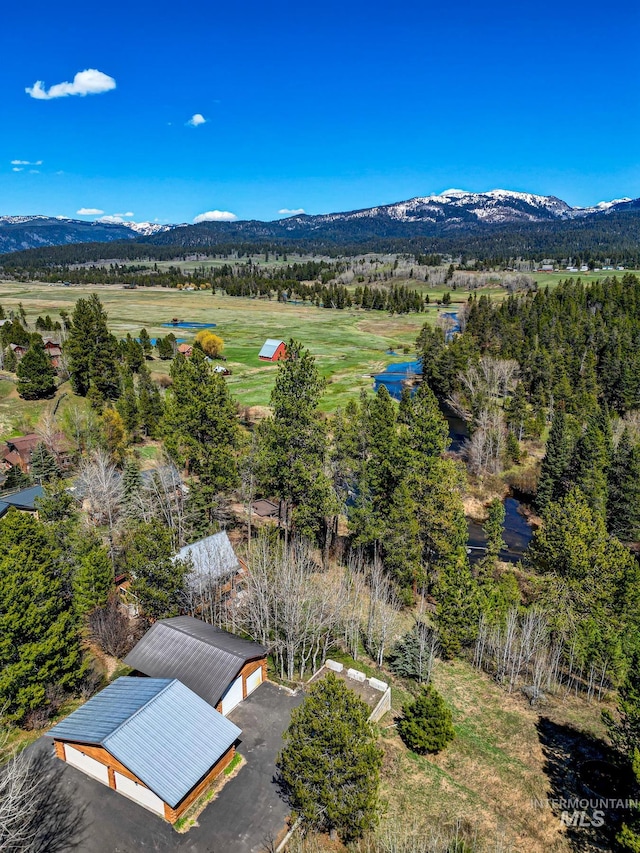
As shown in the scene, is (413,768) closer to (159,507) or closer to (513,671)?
(513,671)

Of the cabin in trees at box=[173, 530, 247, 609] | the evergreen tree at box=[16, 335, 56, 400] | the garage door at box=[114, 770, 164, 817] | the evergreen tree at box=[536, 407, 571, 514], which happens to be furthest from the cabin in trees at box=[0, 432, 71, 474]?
the evergreen tree at box=[536, 407, 571, 514]

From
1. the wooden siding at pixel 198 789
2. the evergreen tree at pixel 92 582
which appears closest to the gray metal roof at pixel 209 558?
the evergreen tree at pixel 92 582

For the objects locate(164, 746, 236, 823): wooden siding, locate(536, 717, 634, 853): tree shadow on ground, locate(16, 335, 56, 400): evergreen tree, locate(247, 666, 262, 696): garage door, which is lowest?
locate(536, 717, 634, 853): tree shadow on ground

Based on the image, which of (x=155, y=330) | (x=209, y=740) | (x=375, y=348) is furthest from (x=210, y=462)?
(x=155, y=330)

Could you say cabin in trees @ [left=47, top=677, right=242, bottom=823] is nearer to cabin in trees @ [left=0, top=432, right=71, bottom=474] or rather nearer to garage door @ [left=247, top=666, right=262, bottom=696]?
garage door @ [left=247, top=666, right=262, bottom=696]

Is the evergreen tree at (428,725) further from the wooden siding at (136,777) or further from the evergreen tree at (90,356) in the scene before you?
the evergreen tree at (90,356)

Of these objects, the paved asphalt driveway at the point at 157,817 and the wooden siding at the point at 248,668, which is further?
the wooden siding at the point at 248,668
